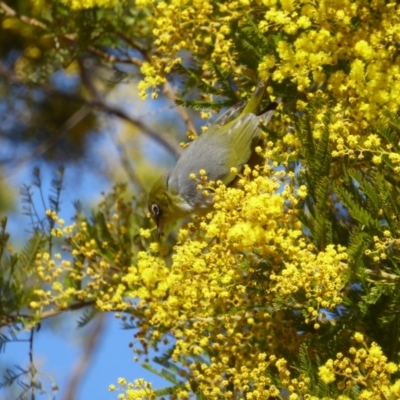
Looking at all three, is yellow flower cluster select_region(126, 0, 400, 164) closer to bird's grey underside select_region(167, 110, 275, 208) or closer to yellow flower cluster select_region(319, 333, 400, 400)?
bird's grey underside select_region(167, 110, 275, 208)

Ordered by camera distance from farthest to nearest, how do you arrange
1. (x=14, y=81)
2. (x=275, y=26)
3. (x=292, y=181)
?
(x=14, y=81) → (x=275, y=26) → (x=292, y=181)

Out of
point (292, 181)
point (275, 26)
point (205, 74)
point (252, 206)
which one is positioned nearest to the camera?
point (252, 206)

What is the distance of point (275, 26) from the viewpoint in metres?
1.87

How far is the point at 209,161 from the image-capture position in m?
2.12

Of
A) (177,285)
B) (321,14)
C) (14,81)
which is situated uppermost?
(14,81)

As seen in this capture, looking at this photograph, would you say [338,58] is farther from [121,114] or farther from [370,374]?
[121,114]

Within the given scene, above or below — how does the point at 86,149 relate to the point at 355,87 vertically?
above

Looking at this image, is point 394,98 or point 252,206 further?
point 394,98

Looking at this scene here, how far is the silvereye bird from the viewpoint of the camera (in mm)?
2080

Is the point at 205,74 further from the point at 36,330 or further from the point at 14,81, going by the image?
the point at 14,81

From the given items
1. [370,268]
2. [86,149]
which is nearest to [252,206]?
[370,268]

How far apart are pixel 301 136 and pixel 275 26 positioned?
0.93 ft

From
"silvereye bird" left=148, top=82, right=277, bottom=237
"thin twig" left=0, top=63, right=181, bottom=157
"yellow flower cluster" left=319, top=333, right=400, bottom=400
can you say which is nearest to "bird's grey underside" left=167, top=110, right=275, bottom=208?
"silvereye bird" left=148, top=82, right=277, bottom=237

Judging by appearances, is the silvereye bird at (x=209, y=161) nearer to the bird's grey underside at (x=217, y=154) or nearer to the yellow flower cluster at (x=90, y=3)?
the bird's grey underside at (x=217, y=154)
